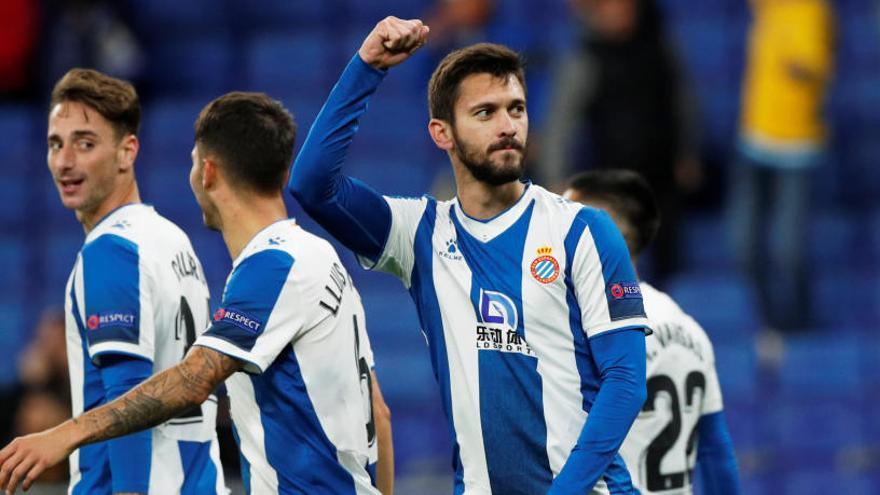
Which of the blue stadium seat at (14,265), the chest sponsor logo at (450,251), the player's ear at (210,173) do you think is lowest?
the chest sponsor logo at (450,251)

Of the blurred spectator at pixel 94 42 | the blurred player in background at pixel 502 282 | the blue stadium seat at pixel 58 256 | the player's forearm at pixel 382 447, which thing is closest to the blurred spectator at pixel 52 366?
the blue stadium seat at pixel 58 256

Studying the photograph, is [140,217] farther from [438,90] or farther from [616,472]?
[616,472]

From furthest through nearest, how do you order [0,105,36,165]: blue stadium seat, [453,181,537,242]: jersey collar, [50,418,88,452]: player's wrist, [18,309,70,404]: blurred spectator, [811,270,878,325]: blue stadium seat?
[0,105,36,165]: blue stadium seat, [811,270,878,325]: blue stadium seat, [18,309,70,404]: blurred spectator, [453,181,537,242]: jersey collar, [50,418,88,452]: player's wrist

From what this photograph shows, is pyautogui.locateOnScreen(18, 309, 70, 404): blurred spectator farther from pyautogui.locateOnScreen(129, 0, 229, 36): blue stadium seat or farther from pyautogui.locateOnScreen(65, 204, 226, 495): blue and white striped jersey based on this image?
pyautogui.locateOnScreen(129, 0, 229, 36): blue stadium seat

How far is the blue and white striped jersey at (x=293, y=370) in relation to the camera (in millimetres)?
4727

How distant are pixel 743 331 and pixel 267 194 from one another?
20.6ft

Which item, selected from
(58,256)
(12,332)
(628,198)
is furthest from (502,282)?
(58,256)

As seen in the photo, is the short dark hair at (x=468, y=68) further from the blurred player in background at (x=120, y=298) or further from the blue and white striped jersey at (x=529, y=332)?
the blurred player in background at (x=120, y=298)

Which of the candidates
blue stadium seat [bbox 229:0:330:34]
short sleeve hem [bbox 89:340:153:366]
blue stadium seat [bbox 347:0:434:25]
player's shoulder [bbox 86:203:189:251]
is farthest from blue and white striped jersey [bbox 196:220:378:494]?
blue stadium seat [bbox 229:0:330:34]

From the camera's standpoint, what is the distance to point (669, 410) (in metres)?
5.79

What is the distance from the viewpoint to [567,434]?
4773 mm

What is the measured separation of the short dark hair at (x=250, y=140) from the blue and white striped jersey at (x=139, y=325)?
19.7 inches

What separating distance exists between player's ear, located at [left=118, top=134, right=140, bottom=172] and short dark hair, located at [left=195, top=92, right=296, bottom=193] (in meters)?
0.63

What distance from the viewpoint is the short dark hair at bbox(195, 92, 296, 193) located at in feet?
16.4
